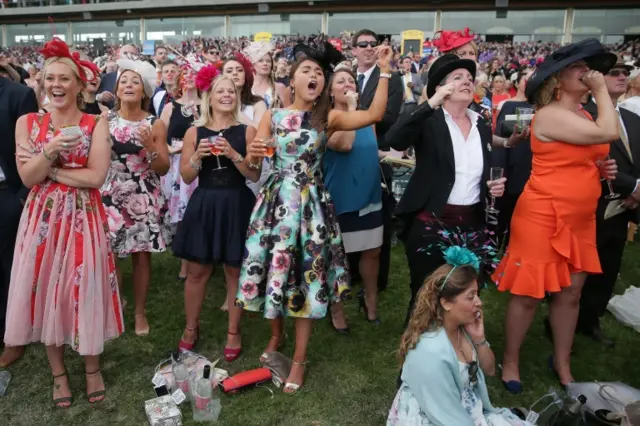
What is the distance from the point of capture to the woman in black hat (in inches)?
126

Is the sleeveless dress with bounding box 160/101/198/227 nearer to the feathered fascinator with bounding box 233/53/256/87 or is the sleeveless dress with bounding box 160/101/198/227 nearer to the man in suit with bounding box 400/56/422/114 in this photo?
the feathered fascinator with bounding box 233/53/256/87

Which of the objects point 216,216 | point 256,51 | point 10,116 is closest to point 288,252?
point 216,216

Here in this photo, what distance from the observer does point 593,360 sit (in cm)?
392

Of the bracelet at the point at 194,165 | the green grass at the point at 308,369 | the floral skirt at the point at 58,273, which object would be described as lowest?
the green grass at the point at 308,369

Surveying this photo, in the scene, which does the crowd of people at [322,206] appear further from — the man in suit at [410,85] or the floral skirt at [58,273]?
the man in suit at [410,85]

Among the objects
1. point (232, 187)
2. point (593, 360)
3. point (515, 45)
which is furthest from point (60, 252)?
point (515, 45)

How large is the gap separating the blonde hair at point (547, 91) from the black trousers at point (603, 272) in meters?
1.18

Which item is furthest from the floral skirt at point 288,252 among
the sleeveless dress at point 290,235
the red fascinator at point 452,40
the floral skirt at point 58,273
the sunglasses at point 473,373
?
the red fascinator at point 452,40

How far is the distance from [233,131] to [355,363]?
1.94 metres

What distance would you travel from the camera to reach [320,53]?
339 centimetres

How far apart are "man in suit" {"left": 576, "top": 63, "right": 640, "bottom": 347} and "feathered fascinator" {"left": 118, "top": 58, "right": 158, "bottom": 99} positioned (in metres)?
3.34

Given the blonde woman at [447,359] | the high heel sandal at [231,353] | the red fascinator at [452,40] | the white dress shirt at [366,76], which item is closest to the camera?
the blonde woman at [447,359]

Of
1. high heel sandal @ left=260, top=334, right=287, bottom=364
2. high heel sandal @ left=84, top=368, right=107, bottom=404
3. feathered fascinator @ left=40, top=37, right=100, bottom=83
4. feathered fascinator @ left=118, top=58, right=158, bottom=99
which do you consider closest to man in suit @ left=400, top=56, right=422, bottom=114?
feathered fascinator @ left=118, top=58, right=158, bottom=99

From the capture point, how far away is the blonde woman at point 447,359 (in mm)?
2434
